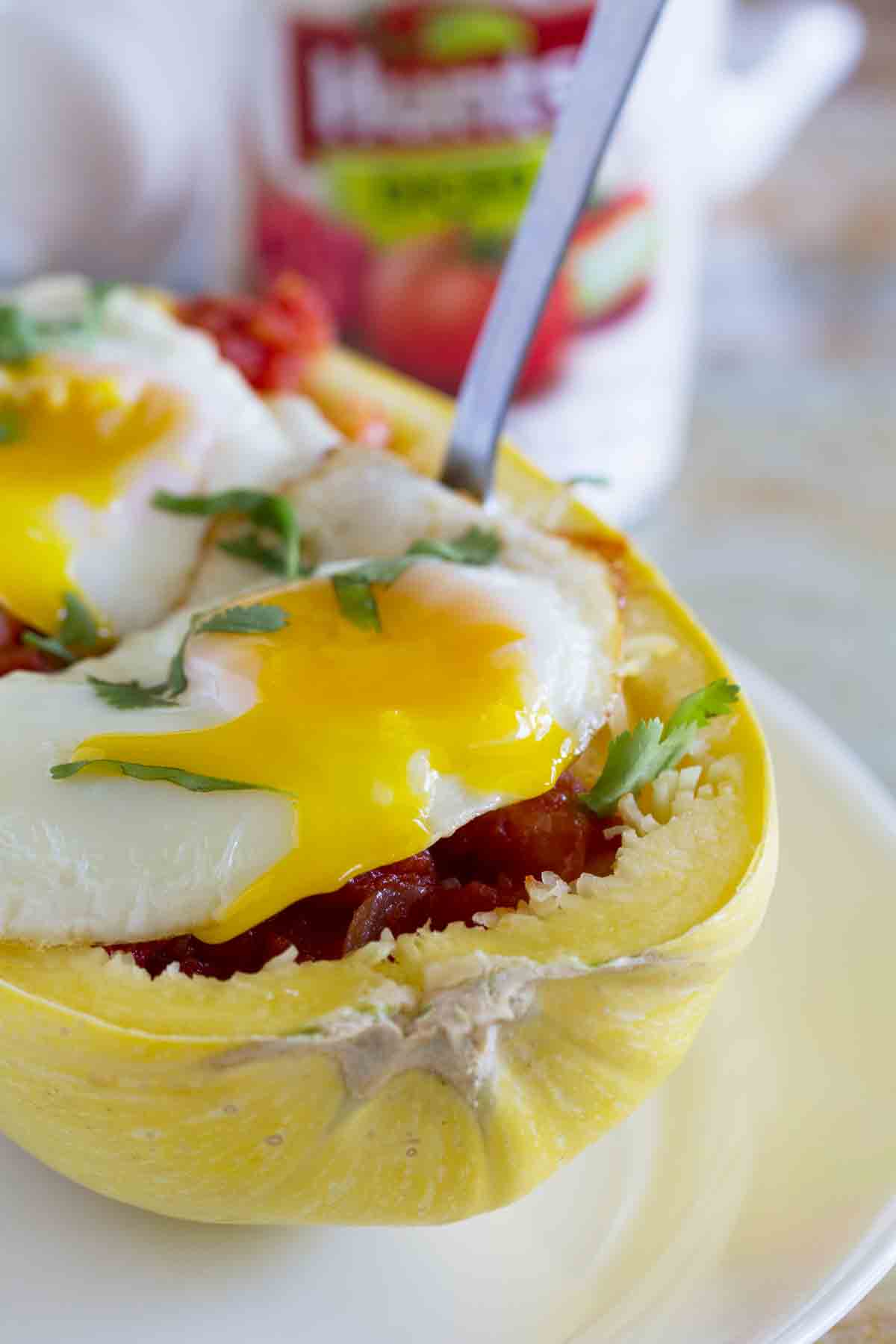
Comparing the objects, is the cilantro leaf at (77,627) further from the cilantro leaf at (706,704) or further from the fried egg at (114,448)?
the cilantro leaf at (706,704)

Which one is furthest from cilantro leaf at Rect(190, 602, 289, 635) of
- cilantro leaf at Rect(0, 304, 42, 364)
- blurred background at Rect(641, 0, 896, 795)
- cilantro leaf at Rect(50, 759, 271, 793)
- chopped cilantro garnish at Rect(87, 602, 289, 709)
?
blurred background at Rect(641, 0, 896, 795)

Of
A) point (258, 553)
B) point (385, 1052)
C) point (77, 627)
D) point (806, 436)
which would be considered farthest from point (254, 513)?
point (806, 436)

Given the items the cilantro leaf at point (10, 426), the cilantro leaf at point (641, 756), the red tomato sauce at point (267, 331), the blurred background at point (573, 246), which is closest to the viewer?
the cilantro leaf at point (641, 756)

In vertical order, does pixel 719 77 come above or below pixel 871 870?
above

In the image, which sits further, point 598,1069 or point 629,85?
point 629,85

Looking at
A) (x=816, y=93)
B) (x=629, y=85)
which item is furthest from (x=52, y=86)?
(x=629, y=85)

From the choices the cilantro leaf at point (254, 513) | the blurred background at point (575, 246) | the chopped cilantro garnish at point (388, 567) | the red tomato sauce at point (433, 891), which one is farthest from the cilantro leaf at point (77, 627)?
the blurred background at point (575, 246)

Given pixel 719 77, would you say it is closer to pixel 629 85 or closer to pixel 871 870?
pixel 629 85
